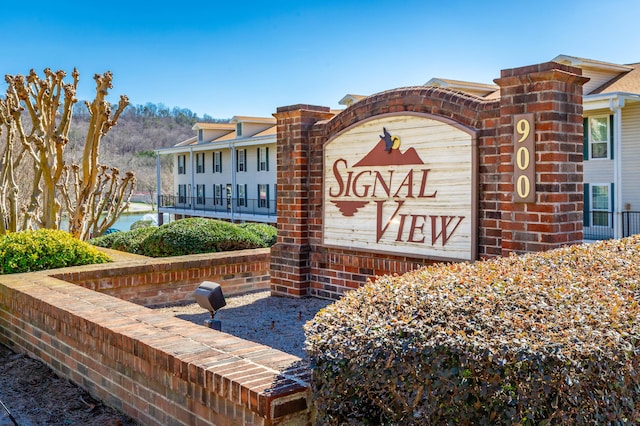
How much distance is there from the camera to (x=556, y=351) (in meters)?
2.56

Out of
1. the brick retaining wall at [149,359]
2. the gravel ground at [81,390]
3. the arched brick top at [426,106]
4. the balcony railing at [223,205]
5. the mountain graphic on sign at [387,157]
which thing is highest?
the arched brick top at [426,106]

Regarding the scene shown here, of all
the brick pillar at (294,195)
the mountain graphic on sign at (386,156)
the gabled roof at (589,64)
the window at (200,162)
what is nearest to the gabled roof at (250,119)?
the window at (200,162)

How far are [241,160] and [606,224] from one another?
2366cm

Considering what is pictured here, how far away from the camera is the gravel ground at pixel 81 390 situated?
16.5ft

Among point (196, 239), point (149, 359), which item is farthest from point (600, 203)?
point (149, 359)

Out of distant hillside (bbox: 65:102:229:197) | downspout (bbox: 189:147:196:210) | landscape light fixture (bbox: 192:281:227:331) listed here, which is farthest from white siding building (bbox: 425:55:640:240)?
distant hillside (bbox: 65:102:229:197)

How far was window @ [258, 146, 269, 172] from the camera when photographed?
122 ft

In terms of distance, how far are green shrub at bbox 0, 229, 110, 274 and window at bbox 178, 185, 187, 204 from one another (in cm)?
3576

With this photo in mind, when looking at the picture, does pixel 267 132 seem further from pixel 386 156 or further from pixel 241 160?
pixel 386 156

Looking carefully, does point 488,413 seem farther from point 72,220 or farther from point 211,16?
point 211,16

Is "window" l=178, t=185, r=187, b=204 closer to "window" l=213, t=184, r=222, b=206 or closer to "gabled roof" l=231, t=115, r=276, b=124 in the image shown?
"window" l=213, t=184, r=222, b=206

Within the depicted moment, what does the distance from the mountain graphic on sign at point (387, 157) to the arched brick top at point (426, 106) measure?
0.42m

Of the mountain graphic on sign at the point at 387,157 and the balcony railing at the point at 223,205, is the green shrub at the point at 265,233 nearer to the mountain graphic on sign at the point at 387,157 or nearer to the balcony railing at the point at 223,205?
the mountain graphic on sign at the point at 387,157

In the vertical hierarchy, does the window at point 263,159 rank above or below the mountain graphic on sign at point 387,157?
above
